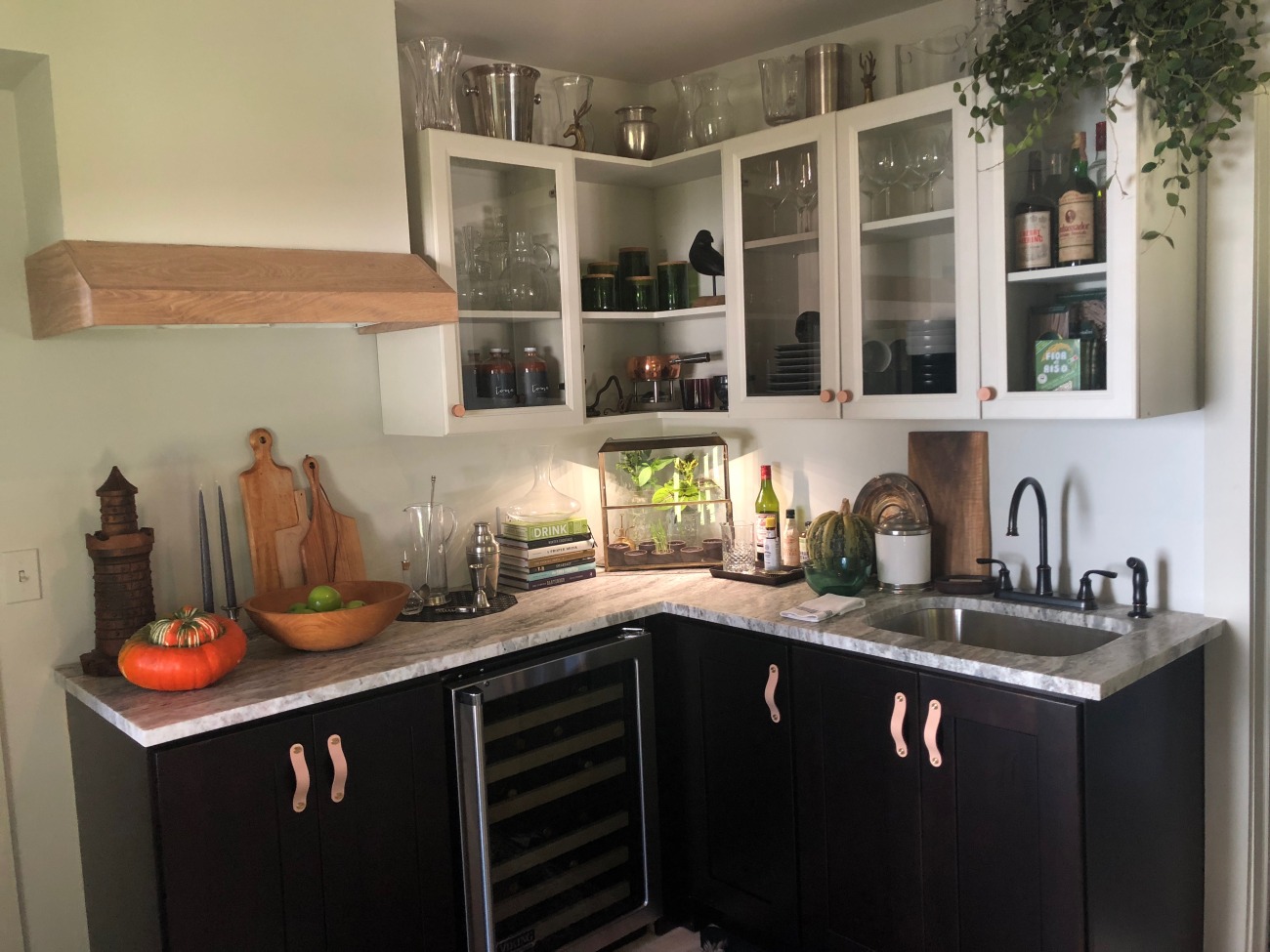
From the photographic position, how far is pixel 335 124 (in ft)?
7.71

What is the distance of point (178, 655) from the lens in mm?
2021

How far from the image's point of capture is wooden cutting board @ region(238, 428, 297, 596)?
8.34ft

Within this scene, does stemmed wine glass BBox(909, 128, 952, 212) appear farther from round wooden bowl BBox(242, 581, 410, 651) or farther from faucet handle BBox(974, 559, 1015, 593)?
round wooden bowl BBox(242, 581, 410, 651)

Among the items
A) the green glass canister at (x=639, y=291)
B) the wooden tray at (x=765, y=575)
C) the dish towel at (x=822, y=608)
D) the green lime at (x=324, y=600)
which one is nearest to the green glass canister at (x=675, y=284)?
the green glass canister at (x=639, y=291)

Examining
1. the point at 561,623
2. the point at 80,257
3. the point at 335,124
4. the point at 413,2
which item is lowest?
the point at 561,623

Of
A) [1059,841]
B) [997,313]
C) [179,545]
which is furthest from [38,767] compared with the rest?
[997,313]

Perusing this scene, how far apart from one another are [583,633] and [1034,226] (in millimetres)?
1420

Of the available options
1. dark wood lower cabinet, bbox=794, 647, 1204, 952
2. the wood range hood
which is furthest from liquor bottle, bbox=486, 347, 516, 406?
dark wood lower cabinet, bbox=794, 647, 1204, 952

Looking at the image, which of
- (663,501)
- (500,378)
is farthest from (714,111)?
(663,501)

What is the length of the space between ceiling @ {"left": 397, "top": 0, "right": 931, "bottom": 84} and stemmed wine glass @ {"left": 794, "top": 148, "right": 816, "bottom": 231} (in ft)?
1.33

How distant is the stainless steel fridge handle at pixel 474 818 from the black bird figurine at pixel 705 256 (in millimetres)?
1429

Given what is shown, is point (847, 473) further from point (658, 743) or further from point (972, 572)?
point (658, 743)

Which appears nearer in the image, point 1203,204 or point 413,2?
point 1203,204

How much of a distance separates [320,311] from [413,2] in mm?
903
